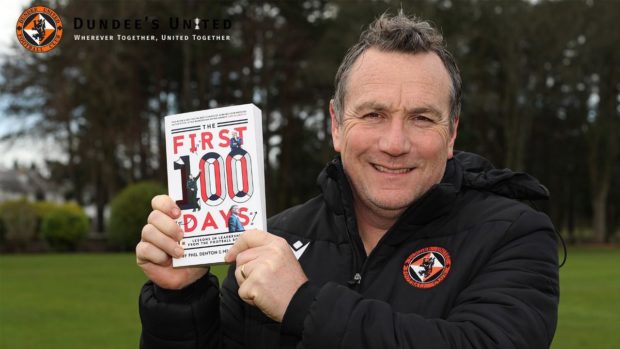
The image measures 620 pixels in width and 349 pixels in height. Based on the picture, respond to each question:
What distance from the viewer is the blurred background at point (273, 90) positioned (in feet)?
122

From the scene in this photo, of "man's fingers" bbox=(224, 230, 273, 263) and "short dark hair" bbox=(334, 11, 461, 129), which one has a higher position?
"short dark hair" bbox=(334, 11, 461, 129)

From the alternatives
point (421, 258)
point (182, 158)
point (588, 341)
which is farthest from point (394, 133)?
point (588, 341)

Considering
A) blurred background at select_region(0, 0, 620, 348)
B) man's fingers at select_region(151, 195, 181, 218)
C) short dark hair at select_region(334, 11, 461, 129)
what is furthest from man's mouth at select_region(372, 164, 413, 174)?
blurred background at select_region(0, 0, 620, 348)

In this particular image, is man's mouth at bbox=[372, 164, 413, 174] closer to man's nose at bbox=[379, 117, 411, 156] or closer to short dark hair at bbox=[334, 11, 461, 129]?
man's nose at bbox=[379, 117, 411, 156]

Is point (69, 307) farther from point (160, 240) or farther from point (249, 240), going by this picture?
point (249, 240)

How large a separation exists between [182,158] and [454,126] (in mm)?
1060

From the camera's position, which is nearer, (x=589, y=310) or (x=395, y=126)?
(x=395, y=126)

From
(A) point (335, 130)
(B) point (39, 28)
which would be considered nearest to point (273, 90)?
(B) point (39, 28)

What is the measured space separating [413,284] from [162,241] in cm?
90

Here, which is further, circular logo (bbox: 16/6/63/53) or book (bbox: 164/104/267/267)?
circular logo (bbox: 16/6/63/53)

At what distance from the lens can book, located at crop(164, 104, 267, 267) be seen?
2551 mm

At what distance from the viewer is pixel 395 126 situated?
104 inches

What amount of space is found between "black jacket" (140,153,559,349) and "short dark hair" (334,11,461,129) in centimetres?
30

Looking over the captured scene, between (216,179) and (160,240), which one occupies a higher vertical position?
(216,179)
